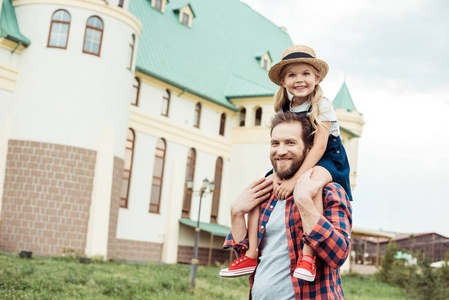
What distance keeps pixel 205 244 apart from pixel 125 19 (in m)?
12.7

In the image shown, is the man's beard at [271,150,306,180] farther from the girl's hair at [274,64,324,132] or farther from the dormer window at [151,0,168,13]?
the dormer window at [151,0,168,13]

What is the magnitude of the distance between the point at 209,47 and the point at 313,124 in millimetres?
29709

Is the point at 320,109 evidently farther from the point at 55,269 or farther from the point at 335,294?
the point at 55,269

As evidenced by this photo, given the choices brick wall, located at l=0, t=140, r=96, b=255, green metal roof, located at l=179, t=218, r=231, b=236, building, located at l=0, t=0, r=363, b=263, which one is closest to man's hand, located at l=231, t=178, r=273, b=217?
building, located at l=0, t=0, r=363, b=263

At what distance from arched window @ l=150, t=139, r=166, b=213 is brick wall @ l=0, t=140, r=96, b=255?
6654 millimetres

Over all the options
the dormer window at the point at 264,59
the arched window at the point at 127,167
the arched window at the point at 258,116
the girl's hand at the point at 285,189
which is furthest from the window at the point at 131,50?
the girl's hand at the point at 285,189

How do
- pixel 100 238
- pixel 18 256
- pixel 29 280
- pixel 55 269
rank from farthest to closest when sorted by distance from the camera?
1. pixel 100 238
2. pixel 18 256
3. pixel 55 269
4. pixel 29 280

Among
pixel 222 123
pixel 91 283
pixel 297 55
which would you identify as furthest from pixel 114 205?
pixel 297 55

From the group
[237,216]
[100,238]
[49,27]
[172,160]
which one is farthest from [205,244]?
[237,216]

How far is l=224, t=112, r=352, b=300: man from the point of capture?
108 inches

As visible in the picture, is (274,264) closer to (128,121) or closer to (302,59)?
(302,59)

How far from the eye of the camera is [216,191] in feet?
101

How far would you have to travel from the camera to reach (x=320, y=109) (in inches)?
130

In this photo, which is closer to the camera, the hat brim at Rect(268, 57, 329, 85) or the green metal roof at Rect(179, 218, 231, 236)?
the hat brim at Rect(268, 57, 329, 85)
